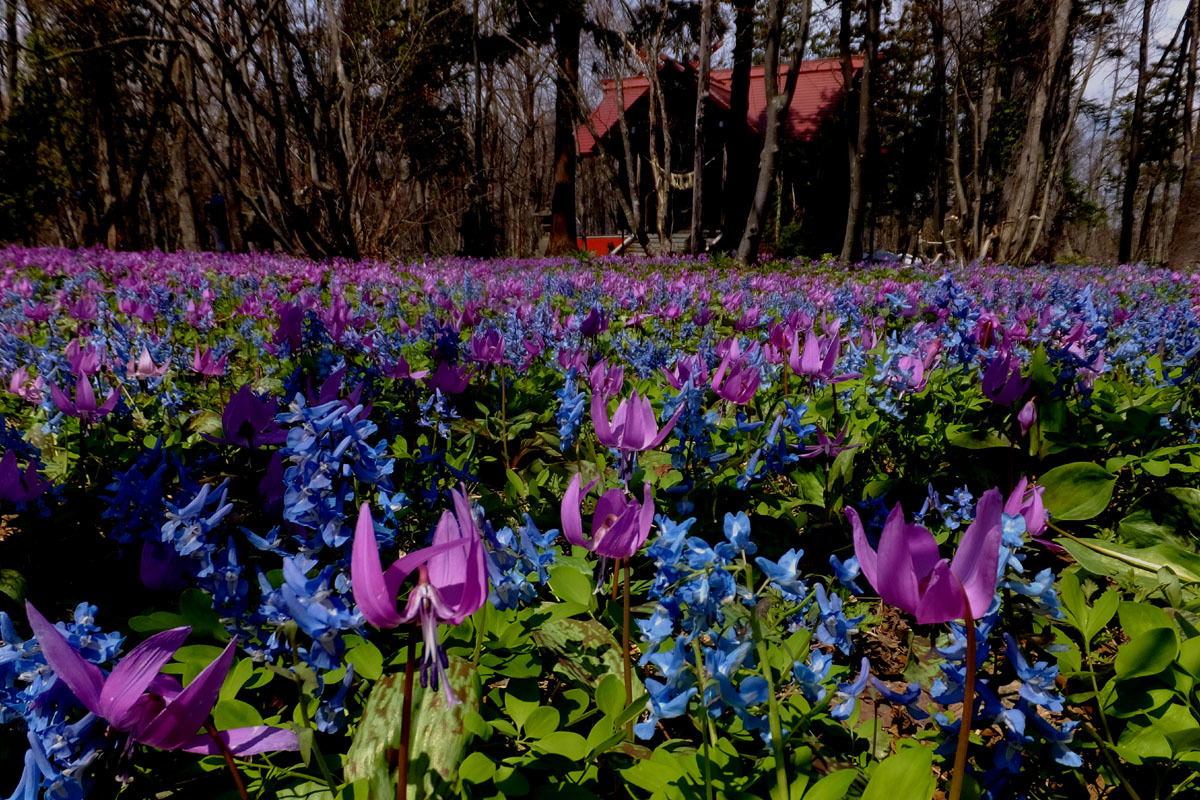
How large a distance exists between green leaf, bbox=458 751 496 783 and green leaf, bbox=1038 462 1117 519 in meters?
1.63

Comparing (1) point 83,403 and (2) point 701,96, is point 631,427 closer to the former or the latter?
(1) point 83,403

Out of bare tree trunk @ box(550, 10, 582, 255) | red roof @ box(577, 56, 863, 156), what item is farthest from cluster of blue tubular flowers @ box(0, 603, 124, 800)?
red roof @ box(577, 56, 863, 156)

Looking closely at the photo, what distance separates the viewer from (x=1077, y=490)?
177cm

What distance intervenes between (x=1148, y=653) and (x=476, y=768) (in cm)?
96

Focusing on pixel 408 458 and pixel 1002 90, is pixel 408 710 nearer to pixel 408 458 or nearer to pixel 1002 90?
pixel 408 458

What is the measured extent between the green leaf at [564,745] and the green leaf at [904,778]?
1.22 ft

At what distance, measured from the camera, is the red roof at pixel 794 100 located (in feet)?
94.7

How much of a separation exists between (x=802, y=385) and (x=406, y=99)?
18.7m

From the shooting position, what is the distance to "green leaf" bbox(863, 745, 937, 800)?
0.71m

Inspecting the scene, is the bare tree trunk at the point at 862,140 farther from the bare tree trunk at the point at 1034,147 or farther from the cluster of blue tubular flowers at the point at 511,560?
the cluster of blue tubular flowers at the point at 511,560

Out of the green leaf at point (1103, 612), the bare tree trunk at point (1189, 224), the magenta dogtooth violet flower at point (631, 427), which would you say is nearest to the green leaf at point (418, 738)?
the magenta dogtooth violet flower at point (631, 427)

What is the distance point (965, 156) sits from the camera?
2908cm

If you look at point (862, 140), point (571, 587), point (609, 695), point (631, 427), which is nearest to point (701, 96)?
point (862, 140)

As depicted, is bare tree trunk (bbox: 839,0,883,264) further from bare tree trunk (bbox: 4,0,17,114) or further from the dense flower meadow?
bare tree trunk (bbox: 4,0,17,114)
